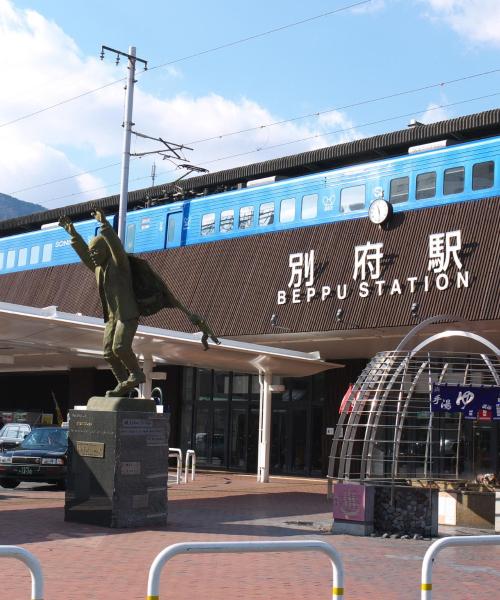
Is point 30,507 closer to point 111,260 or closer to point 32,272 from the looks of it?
point 111,260

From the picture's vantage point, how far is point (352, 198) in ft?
90.0

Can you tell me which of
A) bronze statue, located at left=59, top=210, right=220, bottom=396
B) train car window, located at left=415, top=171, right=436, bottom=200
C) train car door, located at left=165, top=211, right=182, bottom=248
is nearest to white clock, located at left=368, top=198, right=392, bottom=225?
train car window, located at left=415, top=171, right=436, bottom=200

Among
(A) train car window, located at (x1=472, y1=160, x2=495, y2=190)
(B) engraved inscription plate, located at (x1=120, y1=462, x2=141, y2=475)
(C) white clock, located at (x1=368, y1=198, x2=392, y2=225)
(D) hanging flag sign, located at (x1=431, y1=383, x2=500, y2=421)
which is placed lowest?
(B) engraved inscription plate, located at (x1=120, y1=462, x2=141, y2=475)

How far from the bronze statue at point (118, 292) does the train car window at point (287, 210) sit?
14.3 metres

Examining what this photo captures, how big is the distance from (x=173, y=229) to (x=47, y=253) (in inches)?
353

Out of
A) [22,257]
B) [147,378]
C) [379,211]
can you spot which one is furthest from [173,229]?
[22,257]

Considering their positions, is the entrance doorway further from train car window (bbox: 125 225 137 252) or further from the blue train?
the blue train

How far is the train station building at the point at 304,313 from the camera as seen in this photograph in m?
23.8

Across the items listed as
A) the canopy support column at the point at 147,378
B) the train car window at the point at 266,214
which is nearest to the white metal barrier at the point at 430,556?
the canopy support column at the point at 147,378

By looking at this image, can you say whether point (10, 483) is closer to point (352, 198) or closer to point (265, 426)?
point (265, 426)

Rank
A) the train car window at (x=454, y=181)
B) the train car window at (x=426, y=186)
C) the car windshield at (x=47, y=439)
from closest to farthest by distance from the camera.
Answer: the car windshield at (x=47, y=439), the train car window at (x=454, y=181), the train car window at (x=426, y=186)

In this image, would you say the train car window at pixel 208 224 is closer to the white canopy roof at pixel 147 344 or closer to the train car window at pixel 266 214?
the train car window at pixel 266 214

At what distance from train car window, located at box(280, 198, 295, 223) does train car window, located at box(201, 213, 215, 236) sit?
3321 mm

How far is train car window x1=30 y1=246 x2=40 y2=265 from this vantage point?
41.6m
